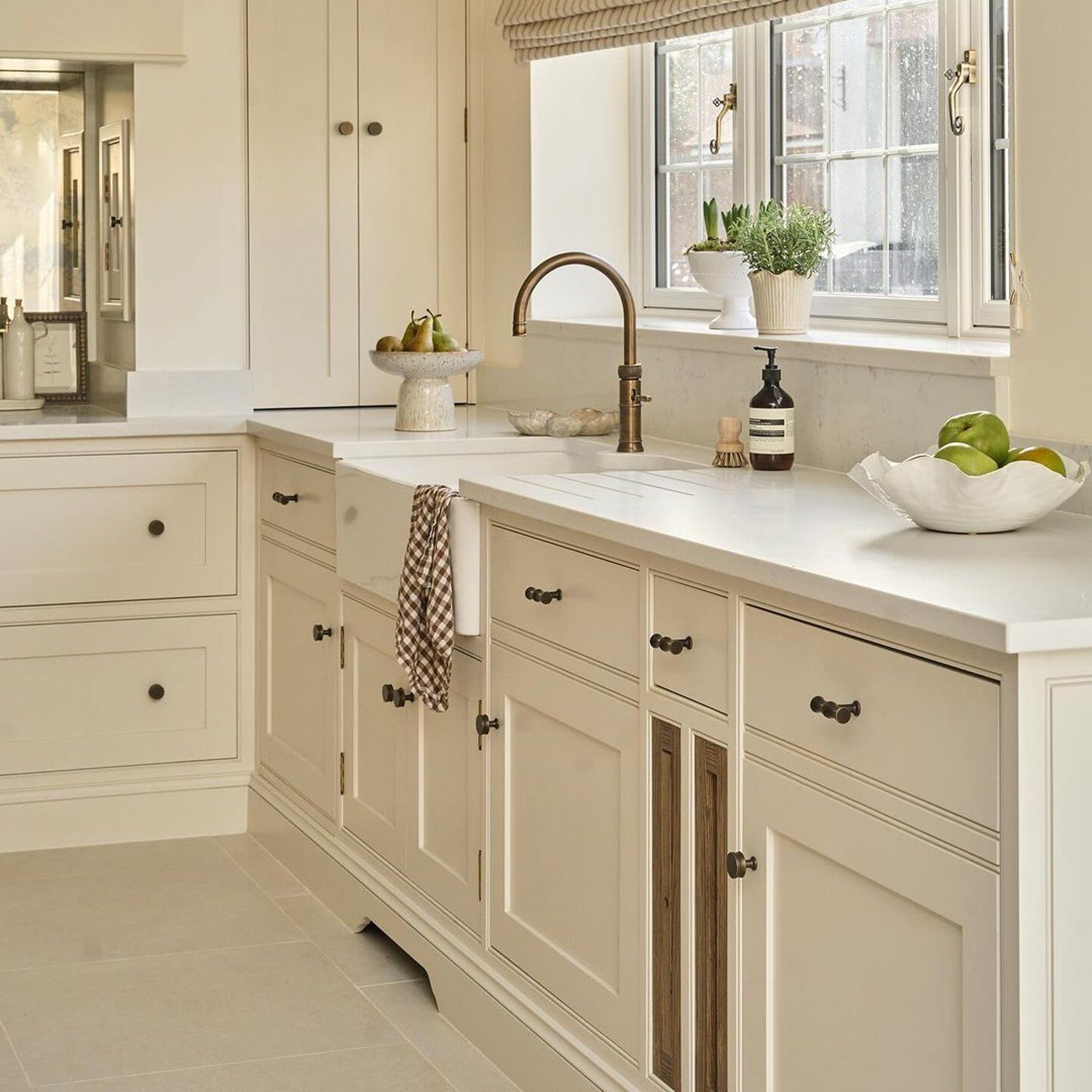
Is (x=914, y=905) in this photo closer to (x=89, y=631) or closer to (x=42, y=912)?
(x=42, y=912)

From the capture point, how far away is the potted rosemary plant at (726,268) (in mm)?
3312

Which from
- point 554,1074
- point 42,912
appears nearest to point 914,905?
point 554,1074

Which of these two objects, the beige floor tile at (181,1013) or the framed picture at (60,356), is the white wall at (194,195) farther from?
the beige floor tile at (181,1013)

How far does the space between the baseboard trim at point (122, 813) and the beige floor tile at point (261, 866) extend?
7cm

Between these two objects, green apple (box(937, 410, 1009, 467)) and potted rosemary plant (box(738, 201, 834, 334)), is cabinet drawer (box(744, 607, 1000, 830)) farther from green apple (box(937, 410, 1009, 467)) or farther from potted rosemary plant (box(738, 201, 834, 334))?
potted rosemary plant (box(738, 201, 834, 334))

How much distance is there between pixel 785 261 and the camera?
9.78ft

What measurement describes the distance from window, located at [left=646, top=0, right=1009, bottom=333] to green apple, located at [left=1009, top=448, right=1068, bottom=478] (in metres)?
0.80

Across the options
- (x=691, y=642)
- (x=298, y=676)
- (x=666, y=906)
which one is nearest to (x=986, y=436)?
(x=691, y=642)

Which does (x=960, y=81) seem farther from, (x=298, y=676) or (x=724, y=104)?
(x=298, y=676)

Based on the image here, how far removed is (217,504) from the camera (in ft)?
12.7

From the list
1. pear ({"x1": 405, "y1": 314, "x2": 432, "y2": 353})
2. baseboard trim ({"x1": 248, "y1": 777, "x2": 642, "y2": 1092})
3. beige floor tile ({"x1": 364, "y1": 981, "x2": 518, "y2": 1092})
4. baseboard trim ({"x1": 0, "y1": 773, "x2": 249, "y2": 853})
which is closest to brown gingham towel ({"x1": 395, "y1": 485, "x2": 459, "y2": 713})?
baseboard trim ({"x1": 248, "y1": 777, "x2": 642, "y2": 1092})

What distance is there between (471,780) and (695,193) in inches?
63.0

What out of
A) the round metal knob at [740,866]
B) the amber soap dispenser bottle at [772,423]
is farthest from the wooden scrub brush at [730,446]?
the round metal knob at [740,866]

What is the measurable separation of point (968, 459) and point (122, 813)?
2.51m
